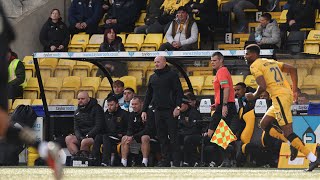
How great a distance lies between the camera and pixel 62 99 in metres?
22.5

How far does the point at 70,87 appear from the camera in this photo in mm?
22688

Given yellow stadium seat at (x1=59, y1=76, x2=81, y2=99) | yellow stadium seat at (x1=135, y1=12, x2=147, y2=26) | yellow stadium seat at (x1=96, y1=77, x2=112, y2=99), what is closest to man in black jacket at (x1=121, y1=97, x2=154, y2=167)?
yellow stadium seat at (x1=96, y1=77, x2=112, y2=99)

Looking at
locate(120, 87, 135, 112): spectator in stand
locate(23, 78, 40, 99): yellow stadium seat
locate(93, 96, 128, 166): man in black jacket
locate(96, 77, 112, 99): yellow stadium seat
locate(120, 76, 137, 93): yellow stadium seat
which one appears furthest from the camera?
locate(23, 78, 40, 99): yellow stadium seat

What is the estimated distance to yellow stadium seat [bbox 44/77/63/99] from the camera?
74.0 ft

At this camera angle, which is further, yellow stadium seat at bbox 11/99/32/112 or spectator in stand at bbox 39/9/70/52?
spectator in stand at bbox 39/9/70/52

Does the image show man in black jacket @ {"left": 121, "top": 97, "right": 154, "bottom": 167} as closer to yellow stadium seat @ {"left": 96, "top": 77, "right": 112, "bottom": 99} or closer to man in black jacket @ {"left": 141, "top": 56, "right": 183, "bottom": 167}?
man in black jacket @ {"left": 141, "top": 56, "right": 183, "bottom": 167}

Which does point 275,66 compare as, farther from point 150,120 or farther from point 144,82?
point 144,82

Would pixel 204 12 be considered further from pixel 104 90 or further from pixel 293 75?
pixel 293 75

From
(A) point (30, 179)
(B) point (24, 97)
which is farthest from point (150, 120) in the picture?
(A) point (30, 179)

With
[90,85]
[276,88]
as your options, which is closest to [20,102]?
[90,85]

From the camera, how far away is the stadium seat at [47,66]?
74.6ft

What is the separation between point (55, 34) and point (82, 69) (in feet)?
7.72

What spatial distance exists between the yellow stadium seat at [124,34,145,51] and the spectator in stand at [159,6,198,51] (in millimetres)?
1455

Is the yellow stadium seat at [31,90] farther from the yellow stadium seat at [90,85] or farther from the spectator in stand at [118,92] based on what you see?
the spectator in stand at [118,92]
